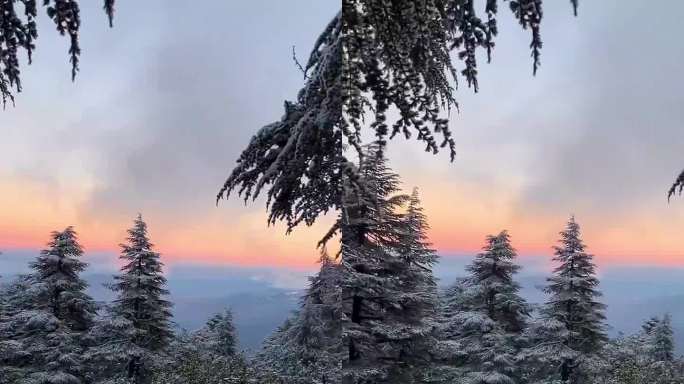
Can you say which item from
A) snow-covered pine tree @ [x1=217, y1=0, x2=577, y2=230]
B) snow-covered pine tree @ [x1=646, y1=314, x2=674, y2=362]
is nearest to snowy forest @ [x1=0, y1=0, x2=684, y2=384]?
snow-covered pine tree @ [x1=217, y1=0, x2=577, y2=230]

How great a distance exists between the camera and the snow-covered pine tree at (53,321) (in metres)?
25.0

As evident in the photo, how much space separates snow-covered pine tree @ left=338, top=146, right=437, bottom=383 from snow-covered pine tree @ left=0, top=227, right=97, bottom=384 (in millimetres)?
14957

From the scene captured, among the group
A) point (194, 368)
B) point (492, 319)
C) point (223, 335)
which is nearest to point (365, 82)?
point (194, 368)

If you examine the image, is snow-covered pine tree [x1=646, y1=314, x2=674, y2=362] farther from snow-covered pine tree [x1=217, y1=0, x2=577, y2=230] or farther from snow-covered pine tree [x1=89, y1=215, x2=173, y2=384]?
snow-covered pine tree [x1=217, y1=0, x2=577, y2=230]

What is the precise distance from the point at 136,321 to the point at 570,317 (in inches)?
806

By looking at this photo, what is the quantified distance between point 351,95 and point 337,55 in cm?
54

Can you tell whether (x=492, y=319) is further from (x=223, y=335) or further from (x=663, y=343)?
(x=223, y=335)

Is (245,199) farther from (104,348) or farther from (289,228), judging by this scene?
(104,348)

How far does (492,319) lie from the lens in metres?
27.1

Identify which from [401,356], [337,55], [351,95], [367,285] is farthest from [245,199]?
[401,356]

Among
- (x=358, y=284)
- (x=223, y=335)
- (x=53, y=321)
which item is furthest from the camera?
(x=223, y=335)

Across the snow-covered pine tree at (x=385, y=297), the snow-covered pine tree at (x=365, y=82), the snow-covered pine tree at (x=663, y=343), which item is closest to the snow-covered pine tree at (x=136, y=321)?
the snow-covered pine tree at (x=385, y=297)

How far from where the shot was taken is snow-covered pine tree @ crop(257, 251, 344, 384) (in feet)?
60.5

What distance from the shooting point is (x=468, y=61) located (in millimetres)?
3721
